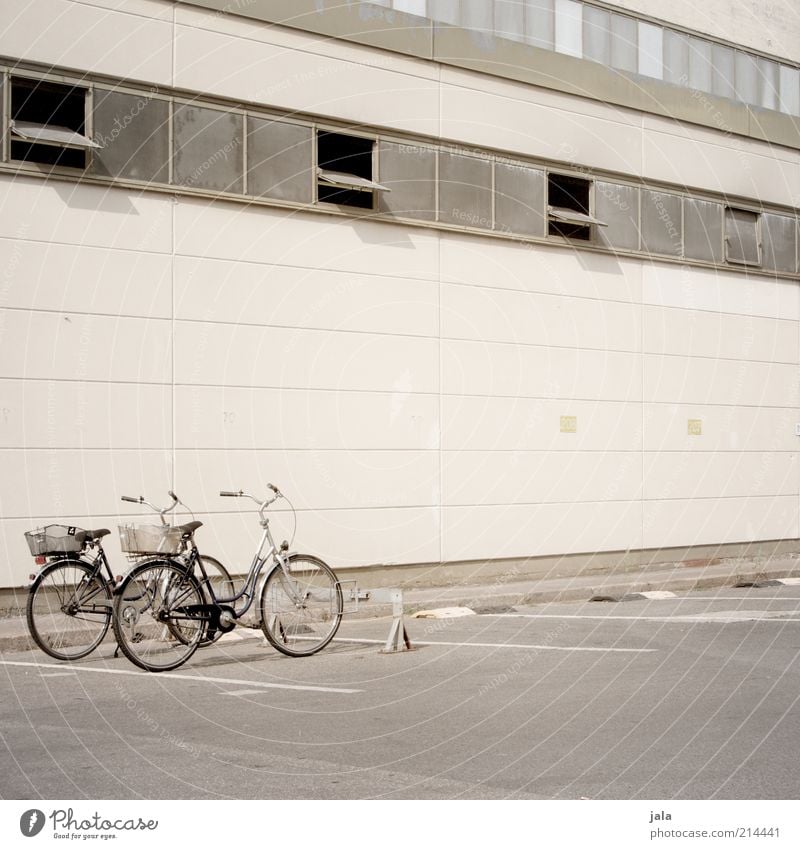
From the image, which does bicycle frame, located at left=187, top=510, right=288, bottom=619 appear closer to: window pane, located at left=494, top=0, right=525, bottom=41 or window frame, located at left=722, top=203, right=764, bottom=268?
window pane, located at left=494, top=0, right=525, bottom=41

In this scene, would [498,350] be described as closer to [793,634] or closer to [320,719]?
[793,634]

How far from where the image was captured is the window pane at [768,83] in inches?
826

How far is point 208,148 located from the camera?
14.0 metres

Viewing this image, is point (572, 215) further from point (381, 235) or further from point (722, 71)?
point (722, 71)

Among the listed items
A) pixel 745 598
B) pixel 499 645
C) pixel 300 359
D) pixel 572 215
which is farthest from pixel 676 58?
pixel 499 645

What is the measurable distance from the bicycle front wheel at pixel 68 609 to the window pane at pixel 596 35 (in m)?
12.1

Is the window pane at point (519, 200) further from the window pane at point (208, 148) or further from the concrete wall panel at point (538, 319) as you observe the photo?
the window pane at point (208, 148)

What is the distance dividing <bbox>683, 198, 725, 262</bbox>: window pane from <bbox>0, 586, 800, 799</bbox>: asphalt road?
9.29 m

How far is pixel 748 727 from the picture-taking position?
6.72 metres

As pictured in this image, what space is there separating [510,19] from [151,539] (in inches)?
435

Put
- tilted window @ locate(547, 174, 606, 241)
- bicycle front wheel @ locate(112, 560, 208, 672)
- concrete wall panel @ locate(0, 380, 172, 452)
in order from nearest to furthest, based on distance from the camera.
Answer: bicycle front wheel @ locate(112, 560, 208, 672)
concrete wall panel @ locate(0, 380, 172, 452)
tilted window @ locate(547, 174, 606, 241)

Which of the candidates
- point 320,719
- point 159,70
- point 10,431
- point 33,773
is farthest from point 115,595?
point 159,70

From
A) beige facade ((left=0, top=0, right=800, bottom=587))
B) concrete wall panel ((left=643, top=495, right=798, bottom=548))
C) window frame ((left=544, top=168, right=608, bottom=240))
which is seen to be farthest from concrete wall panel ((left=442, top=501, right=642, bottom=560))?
window frame ((left=544, top=168, right=608, bottom=240))

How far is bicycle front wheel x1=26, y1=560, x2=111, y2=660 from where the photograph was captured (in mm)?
9758
